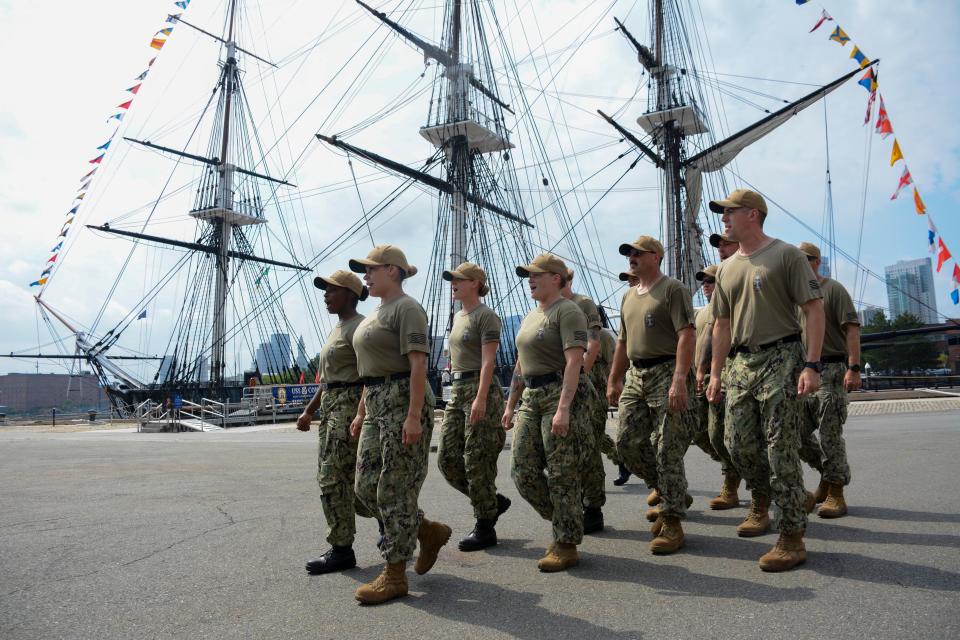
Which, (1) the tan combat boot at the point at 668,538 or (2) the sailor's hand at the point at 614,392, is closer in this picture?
(1) the tan combat boot at the point at 668,538

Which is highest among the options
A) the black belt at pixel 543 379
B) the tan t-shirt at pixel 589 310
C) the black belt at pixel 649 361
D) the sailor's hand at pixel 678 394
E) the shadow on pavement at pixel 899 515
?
the tan t-shirt at pixel 589 310

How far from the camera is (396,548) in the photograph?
385 centimetres

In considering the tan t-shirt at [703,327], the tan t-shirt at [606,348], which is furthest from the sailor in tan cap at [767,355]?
the tan t-shirt at [606,348]

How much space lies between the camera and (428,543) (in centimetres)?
420

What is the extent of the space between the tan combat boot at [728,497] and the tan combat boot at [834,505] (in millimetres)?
694

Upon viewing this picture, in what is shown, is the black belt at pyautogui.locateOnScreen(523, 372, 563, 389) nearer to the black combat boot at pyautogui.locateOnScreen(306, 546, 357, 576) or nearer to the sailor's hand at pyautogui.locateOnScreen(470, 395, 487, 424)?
the sailor's hand at pyautogui.locateOnScreen(470, 395, 487, 424)

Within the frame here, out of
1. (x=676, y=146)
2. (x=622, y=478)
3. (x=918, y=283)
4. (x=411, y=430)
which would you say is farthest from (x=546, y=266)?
(x=918, y=283)

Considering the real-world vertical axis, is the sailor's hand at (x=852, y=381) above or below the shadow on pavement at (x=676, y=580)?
above

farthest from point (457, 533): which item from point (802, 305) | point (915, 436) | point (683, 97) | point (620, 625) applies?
point (683, 97)

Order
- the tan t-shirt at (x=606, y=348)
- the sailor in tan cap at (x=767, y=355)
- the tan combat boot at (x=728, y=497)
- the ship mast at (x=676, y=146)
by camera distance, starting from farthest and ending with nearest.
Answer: the ship mast at (x=676, y=146), the tan t-shirt at (x=606, y=348), the tan combat boot at (x=728, y=497), the sailor in tan cap at (x=767, y=355)

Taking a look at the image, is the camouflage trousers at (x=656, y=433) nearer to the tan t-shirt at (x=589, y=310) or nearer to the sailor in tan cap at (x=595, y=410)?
the sailor in tan cap at (x=595, y=410)

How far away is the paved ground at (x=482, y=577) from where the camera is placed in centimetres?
320

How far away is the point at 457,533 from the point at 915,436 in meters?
8.93

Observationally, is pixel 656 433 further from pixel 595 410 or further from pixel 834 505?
pixel 834 505
